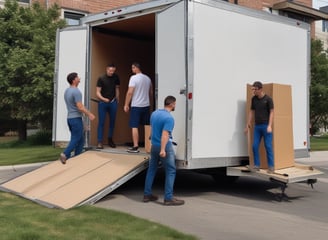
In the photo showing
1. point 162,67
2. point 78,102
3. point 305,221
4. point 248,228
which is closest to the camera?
point 248,228

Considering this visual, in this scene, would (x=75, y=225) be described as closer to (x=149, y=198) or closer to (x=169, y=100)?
(x=149, y=198)

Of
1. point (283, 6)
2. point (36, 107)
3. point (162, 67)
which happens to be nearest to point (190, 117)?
point (162, 67)

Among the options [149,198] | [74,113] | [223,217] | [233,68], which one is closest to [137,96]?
[74,113]

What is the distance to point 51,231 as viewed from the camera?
19.2 feet

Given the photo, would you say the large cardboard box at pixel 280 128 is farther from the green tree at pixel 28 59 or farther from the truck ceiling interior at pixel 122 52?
the green tree at pixel 28 59

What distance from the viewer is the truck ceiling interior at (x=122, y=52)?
10539 mm

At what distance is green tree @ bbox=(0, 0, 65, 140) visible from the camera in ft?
61.2

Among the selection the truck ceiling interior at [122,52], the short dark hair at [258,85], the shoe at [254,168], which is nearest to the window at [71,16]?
the truck ceiling interior at [122,52]

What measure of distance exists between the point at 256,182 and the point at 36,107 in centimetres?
1135

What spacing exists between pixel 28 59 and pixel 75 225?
13.7 m

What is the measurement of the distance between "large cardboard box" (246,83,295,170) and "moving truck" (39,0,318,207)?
197 millimetres

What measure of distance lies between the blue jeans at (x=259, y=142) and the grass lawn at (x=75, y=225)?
2.95 meters

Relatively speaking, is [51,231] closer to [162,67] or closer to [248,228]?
[248,228]

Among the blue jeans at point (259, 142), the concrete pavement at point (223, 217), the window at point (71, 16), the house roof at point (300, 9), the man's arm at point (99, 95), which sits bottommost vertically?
the concrete pavement at point (223, 217)
